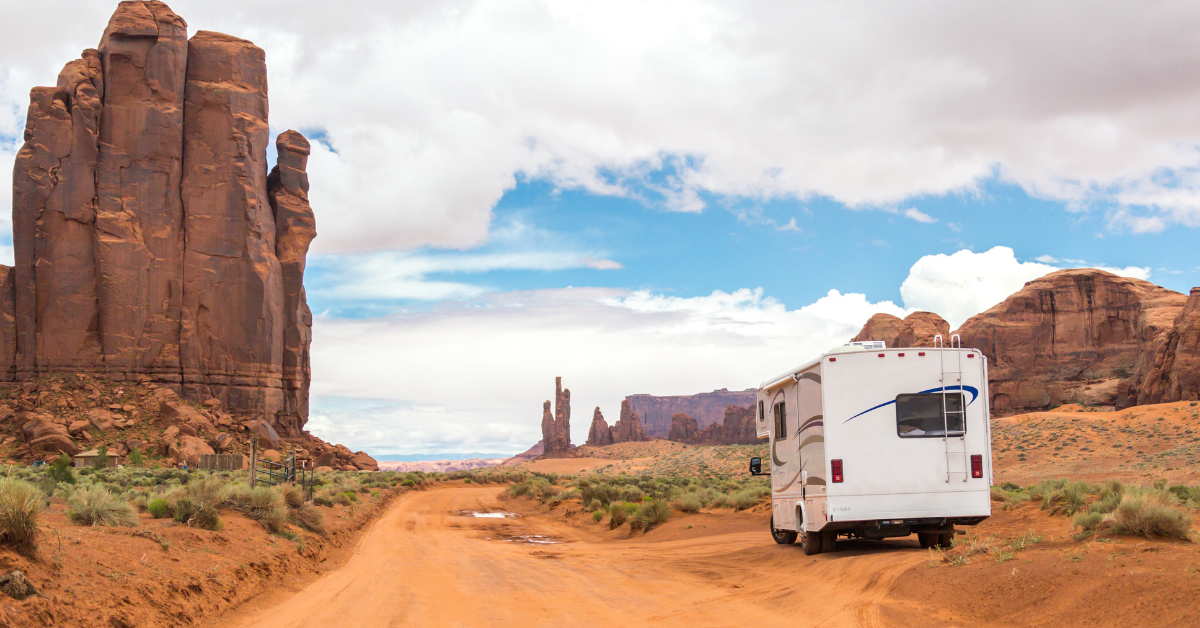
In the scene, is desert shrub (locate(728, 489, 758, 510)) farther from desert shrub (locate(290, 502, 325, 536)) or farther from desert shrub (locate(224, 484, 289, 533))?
desert shrub (locate(224, 484, 289, 533))

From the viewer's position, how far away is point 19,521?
7242 mm

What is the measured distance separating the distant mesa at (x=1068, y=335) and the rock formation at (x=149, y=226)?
69246 millimetres

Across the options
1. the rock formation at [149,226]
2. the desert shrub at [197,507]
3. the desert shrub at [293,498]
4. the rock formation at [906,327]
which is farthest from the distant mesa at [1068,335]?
the desert shrub at [197,507]

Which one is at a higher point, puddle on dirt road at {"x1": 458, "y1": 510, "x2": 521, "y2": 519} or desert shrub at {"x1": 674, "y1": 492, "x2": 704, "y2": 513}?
desert shrub at {"x1": 674, "y1": 492, "x2": 704, "y2": 513}

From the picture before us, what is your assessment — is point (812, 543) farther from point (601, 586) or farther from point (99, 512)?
point (99, 512)

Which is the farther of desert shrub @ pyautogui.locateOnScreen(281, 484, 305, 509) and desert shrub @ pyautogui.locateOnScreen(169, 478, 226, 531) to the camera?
desert shrub @ pyautogui.locateOnScreen(281, 484, 305, 509)

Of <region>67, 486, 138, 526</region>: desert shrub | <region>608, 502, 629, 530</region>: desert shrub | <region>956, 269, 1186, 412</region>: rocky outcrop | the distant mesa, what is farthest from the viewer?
<region>956, 269, 1186, 412</region>: rocky outcrop

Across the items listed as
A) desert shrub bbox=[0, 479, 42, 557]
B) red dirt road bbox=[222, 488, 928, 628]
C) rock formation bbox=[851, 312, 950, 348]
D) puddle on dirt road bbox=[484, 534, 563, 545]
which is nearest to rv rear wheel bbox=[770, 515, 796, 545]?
red dirt road bbox=[222, 488, 928, 628]

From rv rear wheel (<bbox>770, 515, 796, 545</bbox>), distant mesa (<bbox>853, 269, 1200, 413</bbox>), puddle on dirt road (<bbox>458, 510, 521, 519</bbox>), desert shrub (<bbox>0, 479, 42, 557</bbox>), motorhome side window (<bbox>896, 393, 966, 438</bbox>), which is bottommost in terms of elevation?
puddle on dirt road (<bbox>458, 510, 521, 519</bbox>)

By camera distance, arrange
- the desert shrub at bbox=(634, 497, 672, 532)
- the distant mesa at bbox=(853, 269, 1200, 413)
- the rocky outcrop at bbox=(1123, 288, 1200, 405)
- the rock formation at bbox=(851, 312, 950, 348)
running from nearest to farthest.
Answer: the desert shrub at bbox=(634, 497, 672, 532) → the rocky outcrop at bbox=(1123, 288, 1200, 405) → the distant mesa at bbox=(853, 269, 1200, 413) → the rock formation at bbox=(851, 312, 950, 348)

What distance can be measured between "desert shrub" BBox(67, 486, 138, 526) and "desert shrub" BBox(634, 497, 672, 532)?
11985 millimetres

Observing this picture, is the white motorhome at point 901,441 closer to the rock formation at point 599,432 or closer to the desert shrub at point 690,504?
the desert shrub at point 690,504

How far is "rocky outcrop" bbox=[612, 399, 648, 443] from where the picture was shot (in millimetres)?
146312

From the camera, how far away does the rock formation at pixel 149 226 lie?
5338cm
